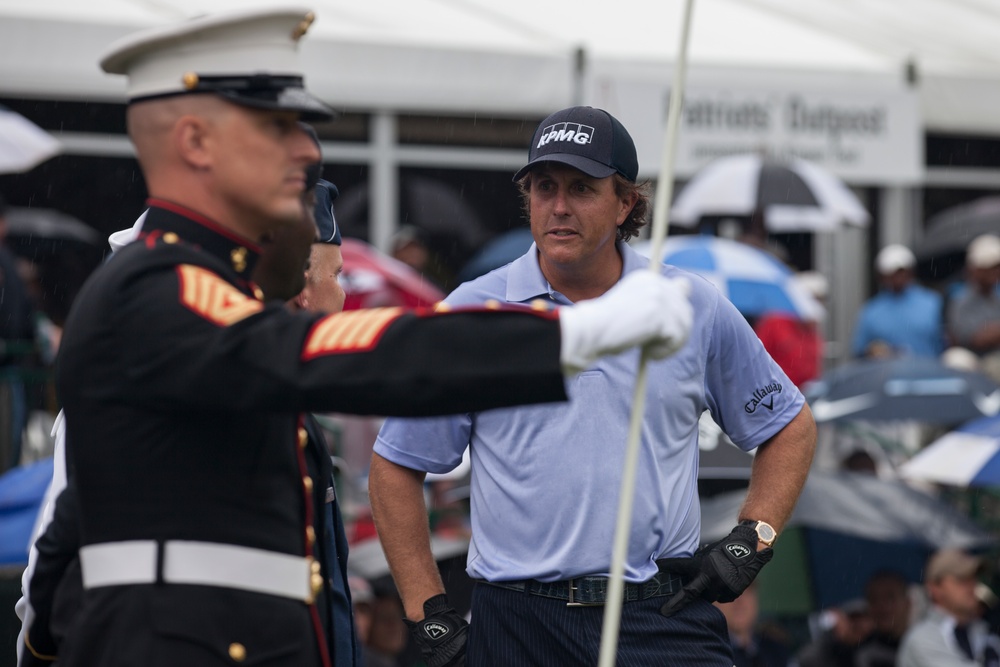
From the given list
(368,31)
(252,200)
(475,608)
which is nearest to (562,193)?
(475,608)

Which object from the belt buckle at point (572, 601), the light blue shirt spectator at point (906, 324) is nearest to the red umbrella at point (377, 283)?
the light blue shirt spectator at point (906, 324)

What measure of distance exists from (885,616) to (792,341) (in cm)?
200

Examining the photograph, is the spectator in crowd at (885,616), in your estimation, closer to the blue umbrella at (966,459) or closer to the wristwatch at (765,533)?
the blue umbrella at (966,459)

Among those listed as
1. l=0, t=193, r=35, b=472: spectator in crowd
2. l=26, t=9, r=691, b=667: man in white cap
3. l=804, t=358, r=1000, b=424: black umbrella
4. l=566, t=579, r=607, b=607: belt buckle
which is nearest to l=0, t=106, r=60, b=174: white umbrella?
l=0, t=193, r=35, b=472: spectator in crowd

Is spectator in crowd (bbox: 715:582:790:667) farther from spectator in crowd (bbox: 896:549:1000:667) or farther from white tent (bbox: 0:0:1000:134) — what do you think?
white tent (bbox: 0:0:1000:134)

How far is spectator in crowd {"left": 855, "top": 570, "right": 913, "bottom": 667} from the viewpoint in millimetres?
8094

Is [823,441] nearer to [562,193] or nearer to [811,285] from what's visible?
[811,285]

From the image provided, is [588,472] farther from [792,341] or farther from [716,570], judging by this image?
[792,341]

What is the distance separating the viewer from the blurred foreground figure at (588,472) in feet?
Result: 12.5

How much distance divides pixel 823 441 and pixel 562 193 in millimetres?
7087

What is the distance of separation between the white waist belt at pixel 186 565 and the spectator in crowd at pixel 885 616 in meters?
5.94

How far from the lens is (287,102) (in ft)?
8.61

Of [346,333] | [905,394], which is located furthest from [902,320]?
[346,333]

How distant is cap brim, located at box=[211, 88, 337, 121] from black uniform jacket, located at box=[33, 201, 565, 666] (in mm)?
204
